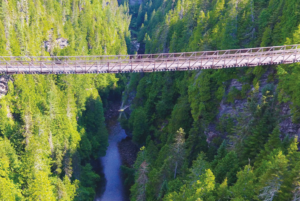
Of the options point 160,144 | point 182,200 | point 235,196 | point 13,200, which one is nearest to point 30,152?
point 13,200

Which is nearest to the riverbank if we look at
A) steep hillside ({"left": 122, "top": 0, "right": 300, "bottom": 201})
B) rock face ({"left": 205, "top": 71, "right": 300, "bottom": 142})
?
steep hillside ({"left": 122, "top": 0, "right": 300, "bottom": 201})

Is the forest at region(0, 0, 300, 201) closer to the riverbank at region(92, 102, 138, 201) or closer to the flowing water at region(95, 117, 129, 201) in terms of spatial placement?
the riverbank at region(92, 102, 138, 201)

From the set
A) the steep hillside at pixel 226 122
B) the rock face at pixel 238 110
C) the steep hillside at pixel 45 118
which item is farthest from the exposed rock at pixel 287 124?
the steep hillside at pixel 45 118

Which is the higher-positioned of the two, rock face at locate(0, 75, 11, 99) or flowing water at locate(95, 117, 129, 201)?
rock face at locate(0, 75, 11, 99)

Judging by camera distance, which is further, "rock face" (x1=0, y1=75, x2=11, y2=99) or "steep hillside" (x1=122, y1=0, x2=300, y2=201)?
"rock face" (x1=0, y1=75, x2=11, y2=99)

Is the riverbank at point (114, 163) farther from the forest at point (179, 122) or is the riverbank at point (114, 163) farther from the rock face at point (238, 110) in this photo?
the rock face at point (238, 110)

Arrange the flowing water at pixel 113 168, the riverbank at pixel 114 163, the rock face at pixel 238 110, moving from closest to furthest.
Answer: the rock face at pixel 238 110
the flowing water at pixel 113 168
the riverbank at pixel 114 163
